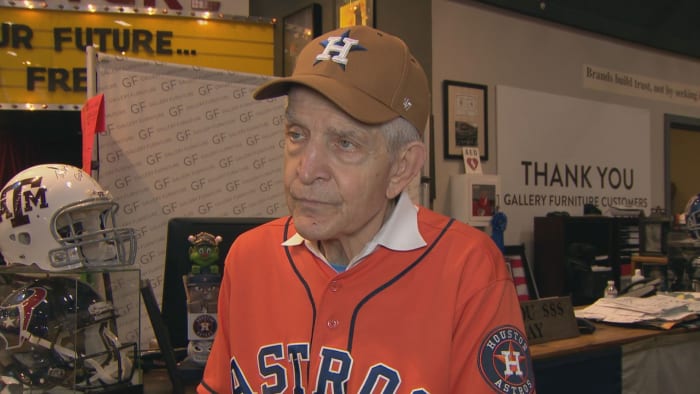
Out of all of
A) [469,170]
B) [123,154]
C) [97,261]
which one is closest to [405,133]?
[97,261]

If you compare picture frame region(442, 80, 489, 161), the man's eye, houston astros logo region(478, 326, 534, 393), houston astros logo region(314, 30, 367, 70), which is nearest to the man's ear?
the man's eye

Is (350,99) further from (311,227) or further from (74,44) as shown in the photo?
(74,44)

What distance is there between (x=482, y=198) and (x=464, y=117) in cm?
66

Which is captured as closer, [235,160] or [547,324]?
[547,324]

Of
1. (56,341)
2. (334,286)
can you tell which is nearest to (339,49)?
(334,286)

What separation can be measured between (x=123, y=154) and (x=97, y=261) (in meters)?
0.84

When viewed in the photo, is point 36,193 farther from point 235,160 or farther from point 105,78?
point 235,160

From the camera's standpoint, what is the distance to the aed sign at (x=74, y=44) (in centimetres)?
414

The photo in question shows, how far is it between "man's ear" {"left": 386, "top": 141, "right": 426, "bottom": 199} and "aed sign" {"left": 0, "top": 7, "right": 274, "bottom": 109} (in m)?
3.59

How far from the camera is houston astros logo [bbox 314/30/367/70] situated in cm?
112

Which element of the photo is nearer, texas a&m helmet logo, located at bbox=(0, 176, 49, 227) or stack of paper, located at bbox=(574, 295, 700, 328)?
texas a&m helmet logo, located at bbox=(0, 176, 49, 227)

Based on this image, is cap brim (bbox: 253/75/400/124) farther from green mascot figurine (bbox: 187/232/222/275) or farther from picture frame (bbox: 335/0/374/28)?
picture frame (bbox: 335/0/374/28)

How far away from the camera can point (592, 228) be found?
5094 mm

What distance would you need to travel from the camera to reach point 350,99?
1.07m
